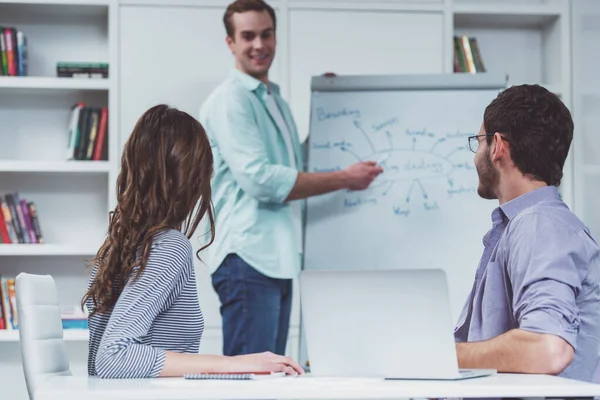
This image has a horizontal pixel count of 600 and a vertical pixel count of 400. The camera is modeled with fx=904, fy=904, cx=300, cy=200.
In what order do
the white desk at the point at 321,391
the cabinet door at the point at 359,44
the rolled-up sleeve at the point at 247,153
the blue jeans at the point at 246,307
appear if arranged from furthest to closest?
the cabinet door at the point at 359,44 < the rolled-up sleeve at the point at 247,153 < the blue jeans at the point at 246,307 < the white desk at the point at 321,391

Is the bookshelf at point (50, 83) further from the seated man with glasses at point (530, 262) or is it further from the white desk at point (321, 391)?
the white desk at point (321, 391)

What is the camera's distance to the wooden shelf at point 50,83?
396 centimetres

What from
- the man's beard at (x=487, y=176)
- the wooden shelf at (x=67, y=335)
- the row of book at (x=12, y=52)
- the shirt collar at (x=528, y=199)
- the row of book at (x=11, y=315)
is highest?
the row of book at (x=12, y=52)

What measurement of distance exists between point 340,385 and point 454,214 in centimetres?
237

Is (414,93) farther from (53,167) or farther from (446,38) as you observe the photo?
(53,167)

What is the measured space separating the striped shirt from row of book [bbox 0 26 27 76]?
2.52 m

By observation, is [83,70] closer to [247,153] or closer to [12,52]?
[12,52]

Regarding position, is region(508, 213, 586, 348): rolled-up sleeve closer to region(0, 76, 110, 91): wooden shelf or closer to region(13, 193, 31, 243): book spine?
region(0, 76, 110, 91): wooden shelf

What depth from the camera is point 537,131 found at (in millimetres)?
1839

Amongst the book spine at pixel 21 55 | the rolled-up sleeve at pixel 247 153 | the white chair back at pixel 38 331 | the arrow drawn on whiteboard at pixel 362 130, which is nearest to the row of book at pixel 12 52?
the book spine at pixel 21 55

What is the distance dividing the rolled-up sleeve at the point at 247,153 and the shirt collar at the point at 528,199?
140cm

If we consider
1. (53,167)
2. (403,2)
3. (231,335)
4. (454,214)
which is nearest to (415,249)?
(454,214)

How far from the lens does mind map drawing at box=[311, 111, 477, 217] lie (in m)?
3.63

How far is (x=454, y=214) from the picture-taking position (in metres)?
3.64
